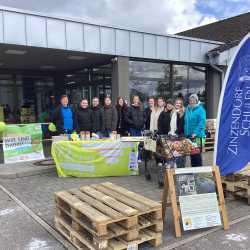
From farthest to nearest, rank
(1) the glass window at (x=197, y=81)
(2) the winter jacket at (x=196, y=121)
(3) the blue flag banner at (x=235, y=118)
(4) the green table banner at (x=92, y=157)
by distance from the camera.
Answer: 1. (1) the glass window at (x=197, y=81)
2. (4) the green table banner at (x=92, y=157)
3. (2) the winter jacket at (x=196, y=121)
4. (3) the blue flag banner at (x=235, y=118)

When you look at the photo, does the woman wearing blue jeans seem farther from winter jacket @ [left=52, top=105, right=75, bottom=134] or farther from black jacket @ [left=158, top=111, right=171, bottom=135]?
winter jacket @ [left=52, top=105, right=75, bottom=134]

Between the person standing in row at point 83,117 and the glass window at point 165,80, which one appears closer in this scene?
the person standing in row at point 83,117

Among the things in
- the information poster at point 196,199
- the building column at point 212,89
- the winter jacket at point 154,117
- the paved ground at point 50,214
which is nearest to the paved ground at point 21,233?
the paved ground at point 50,214

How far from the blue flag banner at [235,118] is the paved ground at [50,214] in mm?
701

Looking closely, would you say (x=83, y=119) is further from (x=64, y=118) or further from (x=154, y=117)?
(x=154, y=117)

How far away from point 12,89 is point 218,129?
1217 centimetres

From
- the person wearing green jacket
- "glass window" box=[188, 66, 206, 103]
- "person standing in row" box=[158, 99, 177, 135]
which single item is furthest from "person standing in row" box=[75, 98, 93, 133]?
"glass window" box=[188, 66, 206, 103]

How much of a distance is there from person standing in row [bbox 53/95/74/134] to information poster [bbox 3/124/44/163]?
0.82 meters

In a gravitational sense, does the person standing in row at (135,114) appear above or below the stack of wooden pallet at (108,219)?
above

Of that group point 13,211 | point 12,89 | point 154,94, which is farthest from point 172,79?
point 13,211

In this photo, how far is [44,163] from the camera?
7.80 metres

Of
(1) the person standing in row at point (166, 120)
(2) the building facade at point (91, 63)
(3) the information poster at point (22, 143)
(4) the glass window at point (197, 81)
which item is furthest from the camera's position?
(4) the glass window at point (197, 81)

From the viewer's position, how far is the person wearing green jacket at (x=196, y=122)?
602cm

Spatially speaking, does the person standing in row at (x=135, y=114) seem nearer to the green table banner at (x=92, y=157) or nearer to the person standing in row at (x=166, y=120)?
the person standing in row at (x=166, y=120)
